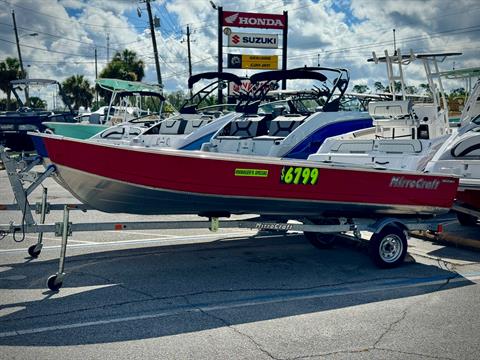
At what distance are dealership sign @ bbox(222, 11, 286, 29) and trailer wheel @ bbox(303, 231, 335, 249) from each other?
2057 centimetres

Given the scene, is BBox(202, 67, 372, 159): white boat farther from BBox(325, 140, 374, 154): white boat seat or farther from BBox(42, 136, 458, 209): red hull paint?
BBox(42, 136, 458, 209): red hull paint

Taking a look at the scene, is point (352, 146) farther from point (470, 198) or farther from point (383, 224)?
point (383, 224)

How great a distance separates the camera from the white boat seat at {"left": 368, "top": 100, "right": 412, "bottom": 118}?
809 cm

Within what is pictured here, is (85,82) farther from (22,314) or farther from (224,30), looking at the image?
(22,314)

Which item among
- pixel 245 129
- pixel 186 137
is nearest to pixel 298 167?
pixel 245 129

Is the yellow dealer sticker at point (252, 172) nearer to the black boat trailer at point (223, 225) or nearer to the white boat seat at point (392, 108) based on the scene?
the black boat trailer at point (223, 225)

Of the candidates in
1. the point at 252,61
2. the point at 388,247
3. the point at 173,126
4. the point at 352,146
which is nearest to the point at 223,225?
the point at 388,247

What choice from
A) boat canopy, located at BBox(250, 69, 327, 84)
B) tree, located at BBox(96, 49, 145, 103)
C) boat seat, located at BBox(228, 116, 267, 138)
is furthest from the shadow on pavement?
tree, located at BBox(96, 49, 145, 103)

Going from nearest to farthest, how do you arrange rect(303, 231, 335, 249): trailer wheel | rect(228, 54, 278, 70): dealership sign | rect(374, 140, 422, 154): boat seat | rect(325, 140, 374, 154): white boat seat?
rect(303, 231, 335, 249): trailer wheel, rect(374, 140, 422, 154): boat seat, rect(325, 140, 374, 154): white boat seat, rect(228, 54, 278, 70): dealership sign

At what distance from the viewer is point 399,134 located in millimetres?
8445

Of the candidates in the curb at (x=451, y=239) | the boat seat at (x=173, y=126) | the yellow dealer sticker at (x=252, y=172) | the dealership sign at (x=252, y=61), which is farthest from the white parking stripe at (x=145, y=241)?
the dealership sign at (x=252, y=61)

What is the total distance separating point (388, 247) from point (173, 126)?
6.74m

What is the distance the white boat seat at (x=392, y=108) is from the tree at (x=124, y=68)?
32171mm

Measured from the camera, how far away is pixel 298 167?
563 cm
